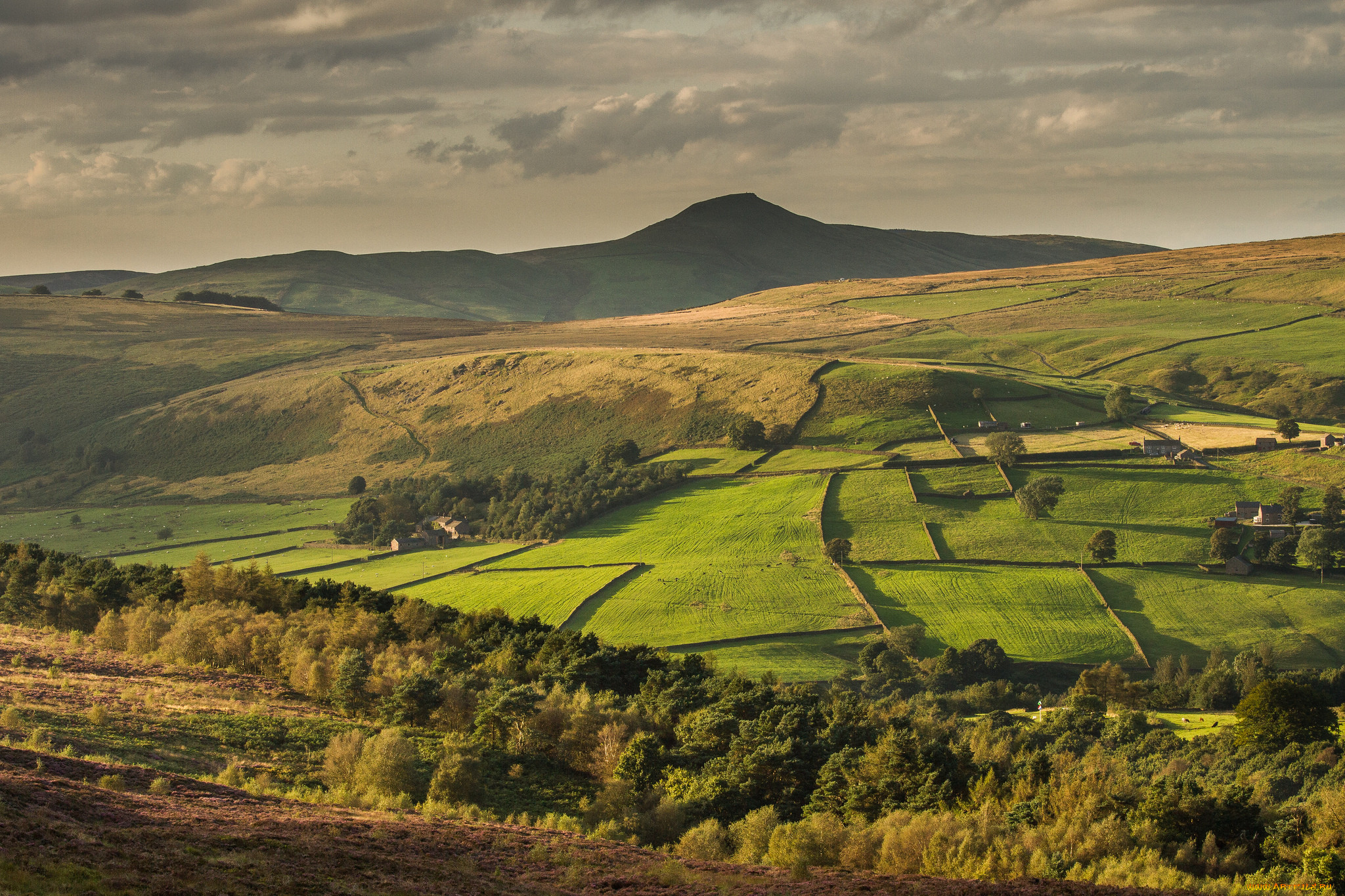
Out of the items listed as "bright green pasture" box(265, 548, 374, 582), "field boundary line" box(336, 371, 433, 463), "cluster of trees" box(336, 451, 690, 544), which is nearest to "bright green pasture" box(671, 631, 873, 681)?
"cluster of trees" box(336, 451, 690, 544)

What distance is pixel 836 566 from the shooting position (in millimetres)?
105562

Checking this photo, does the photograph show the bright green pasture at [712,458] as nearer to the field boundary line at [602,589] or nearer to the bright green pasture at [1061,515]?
the bright green pasture at [1061,515]

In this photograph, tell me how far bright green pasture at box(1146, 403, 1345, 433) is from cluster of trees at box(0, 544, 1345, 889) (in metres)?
75.2

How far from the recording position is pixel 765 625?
91562 mm

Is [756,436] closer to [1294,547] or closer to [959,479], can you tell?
[959,479]

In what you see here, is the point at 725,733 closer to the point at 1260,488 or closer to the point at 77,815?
the point at 77,815

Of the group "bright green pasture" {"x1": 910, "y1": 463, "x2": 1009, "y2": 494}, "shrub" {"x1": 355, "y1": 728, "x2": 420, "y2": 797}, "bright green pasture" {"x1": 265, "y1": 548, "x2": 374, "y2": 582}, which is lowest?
"bright green pasture" {"x1": 265, "y1": 548, "x2": 374, "y2": 582}

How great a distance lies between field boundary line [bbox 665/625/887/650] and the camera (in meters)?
87.4

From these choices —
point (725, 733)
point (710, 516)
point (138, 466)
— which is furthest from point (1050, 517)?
point (138, 466)

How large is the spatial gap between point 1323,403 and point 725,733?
153 metres

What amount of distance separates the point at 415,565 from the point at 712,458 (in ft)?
151

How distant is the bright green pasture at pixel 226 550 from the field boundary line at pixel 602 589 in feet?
139

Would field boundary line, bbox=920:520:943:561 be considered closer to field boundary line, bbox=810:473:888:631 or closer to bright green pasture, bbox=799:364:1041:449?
field boundary line, bbox=810:473:888:631

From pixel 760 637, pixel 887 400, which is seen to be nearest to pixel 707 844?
pixel 760 637
